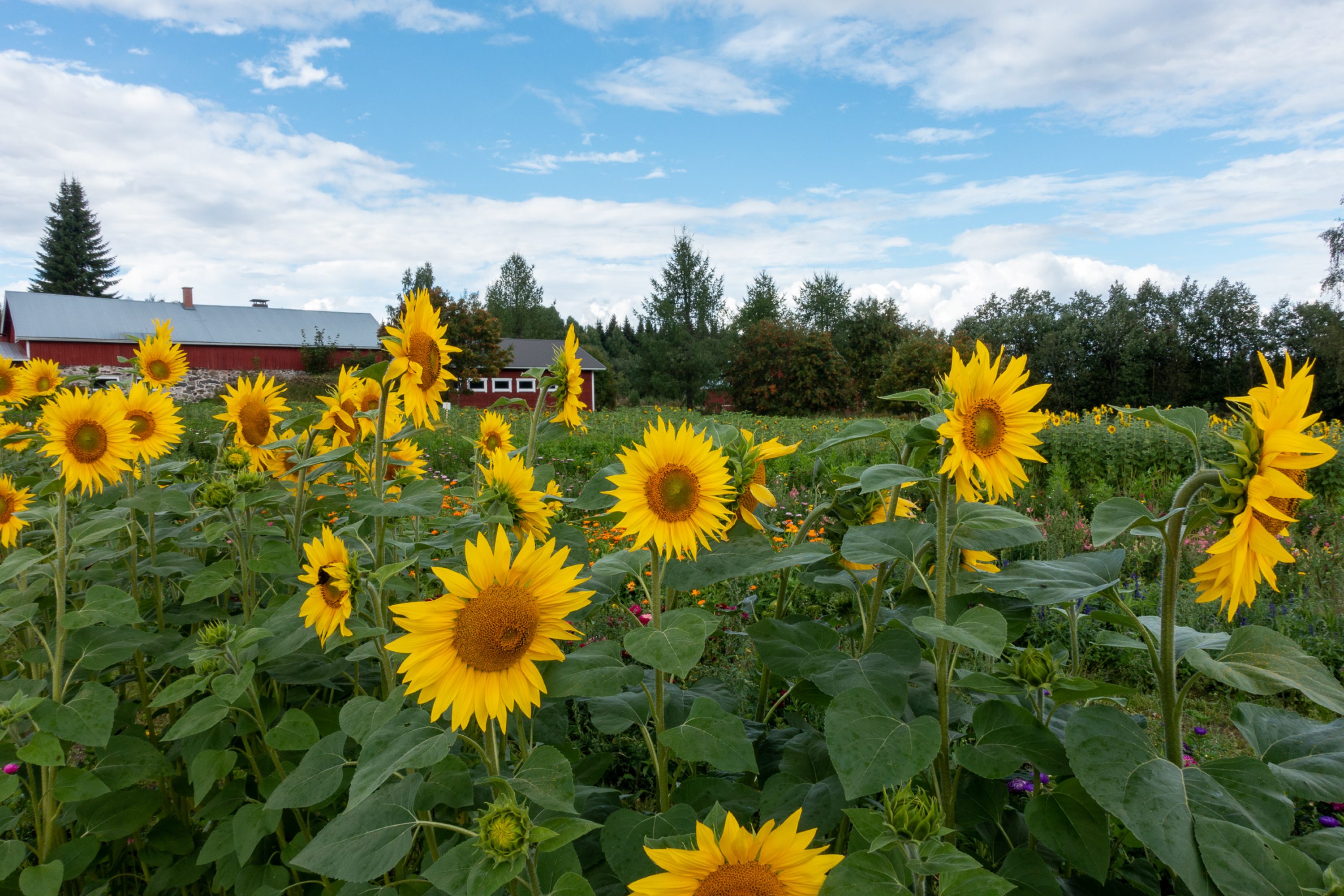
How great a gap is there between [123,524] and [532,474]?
1.29 metres

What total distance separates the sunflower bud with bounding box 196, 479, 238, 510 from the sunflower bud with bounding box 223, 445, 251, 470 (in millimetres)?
382

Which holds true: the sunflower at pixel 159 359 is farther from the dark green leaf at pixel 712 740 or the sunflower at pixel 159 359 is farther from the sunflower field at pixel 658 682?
the dark green leaf at pixel 712 740

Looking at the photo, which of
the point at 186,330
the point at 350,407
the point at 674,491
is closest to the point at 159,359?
the point at 350,407

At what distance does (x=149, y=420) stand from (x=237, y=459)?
499 mm

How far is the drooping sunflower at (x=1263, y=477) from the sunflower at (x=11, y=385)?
432 centimetres

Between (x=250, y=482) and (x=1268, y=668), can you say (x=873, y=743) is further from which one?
(x=250, y=482)

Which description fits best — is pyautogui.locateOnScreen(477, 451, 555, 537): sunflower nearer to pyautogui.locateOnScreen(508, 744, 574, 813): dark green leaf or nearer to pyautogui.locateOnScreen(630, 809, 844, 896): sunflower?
pyautogui.locateOnScreen(508, 744, 574, 813): dark green leaf

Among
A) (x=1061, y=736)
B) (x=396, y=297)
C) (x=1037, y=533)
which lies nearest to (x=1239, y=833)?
(x=1061, y=736)

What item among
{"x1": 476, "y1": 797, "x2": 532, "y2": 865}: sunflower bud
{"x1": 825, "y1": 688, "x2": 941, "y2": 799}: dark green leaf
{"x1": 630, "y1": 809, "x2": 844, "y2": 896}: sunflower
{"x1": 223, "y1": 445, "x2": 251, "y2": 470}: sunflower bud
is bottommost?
{"x1": 630, "y1": 809, "x2": 844, "y2": 896}: sunflower

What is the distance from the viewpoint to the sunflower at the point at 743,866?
40.4 inches

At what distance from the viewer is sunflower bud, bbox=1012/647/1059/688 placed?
4.29 feet

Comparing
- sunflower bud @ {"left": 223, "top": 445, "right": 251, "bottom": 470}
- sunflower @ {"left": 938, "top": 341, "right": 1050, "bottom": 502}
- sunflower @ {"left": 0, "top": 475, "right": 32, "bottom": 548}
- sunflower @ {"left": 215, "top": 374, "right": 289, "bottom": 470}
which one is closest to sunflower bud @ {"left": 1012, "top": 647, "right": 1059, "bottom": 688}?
sunflower @ {"left": 938, "top": 341, "right": 1050, "bottom": 502}

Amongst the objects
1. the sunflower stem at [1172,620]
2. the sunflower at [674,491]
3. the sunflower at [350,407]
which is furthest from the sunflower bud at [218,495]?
the sunflower stem at [1172,620]

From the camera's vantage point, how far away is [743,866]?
105cm
